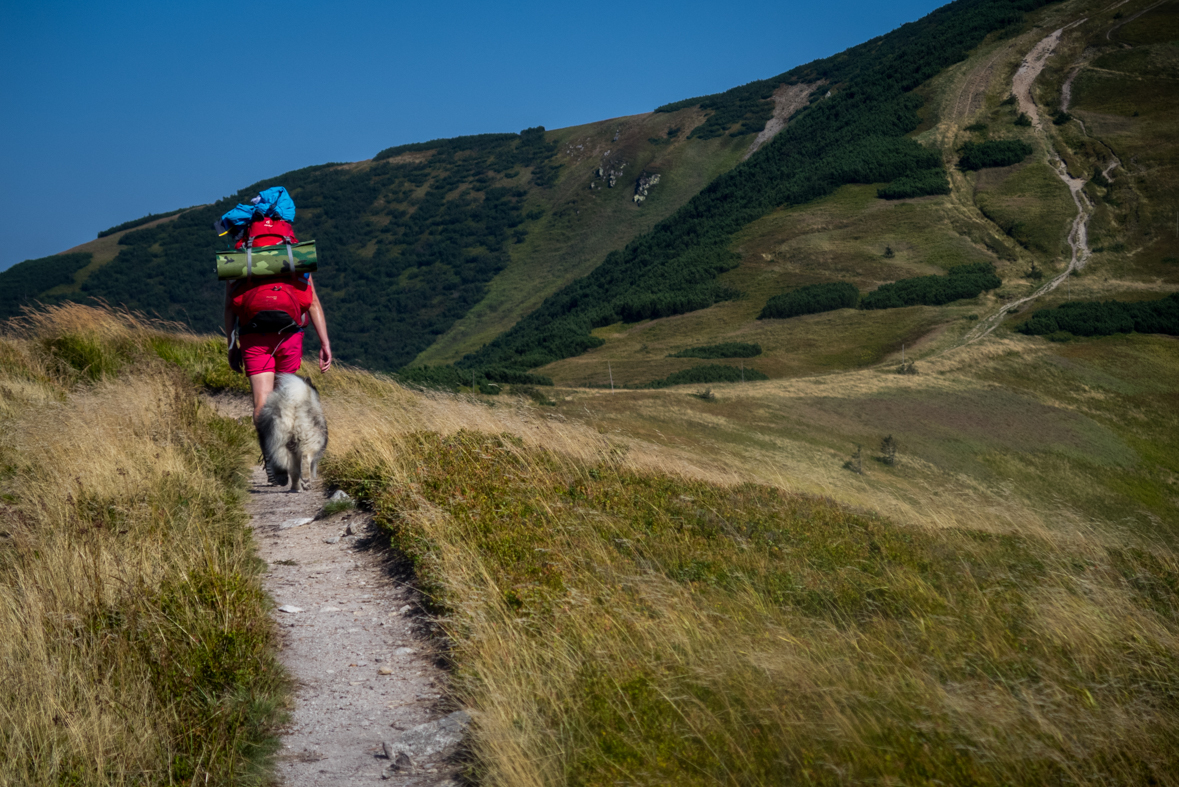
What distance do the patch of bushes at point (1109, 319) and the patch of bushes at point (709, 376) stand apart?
16.5 meters

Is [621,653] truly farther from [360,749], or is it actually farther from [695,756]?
[360,749]

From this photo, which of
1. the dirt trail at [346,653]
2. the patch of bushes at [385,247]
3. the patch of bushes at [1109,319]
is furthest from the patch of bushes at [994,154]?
the dirt trail at [346,653]

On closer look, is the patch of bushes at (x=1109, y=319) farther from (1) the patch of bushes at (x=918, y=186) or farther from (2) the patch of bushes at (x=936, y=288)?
(1) the patch of bushes at (x=918, y=186)

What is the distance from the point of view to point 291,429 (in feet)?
19.9

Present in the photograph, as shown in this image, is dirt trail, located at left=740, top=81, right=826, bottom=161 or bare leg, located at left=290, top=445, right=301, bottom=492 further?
dirt trail, located at left=740, top=81, right=826, bottom=161

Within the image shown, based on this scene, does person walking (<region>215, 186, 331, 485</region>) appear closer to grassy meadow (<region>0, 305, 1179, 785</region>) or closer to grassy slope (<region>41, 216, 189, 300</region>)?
grassy meadow (<region>0, 305, 1179, 785</region>)

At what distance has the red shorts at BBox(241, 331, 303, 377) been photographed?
19.9 ft

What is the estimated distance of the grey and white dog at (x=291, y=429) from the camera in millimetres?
5895

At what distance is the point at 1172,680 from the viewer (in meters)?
2.95

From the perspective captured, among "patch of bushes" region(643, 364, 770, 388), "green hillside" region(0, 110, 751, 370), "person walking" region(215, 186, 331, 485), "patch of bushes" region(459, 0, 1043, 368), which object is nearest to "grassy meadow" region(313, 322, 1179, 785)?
"person walking" region(215, 186, 331, 485)

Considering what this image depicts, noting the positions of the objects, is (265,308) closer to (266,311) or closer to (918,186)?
(266,311)

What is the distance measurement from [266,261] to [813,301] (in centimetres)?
5716

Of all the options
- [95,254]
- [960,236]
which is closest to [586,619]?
[960,236]

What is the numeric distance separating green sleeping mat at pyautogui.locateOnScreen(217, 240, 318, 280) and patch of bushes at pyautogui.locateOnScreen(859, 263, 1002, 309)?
2185 inches
